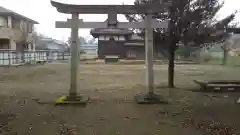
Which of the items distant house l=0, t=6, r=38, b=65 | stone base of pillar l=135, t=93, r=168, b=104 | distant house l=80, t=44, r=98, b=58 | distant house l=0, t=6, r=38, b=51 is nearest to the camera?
stone base of pillar l=135, t=93, r=168, b=104

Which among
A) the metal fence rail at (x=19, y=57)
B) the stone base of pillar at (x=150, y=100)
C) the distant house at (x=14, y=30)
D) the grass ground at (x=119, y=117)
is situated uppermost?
the distant house at (x=14, y=30)

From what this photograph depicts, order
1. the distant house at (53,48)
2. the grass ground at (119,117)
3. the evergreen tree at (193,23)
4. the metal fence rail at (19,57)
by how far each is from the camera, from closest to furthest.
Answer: the grass ground at (119,117) → the evergreen tree at (193,23) → the metal fence rail at (19,57) → the distant house at (53,48)

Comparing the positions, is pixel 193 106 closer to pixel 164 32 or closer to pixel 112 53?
pixel 164 32

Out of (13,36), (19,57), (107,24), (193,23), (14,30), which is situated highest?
(14,30)

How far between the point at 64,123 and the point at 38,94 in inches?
192

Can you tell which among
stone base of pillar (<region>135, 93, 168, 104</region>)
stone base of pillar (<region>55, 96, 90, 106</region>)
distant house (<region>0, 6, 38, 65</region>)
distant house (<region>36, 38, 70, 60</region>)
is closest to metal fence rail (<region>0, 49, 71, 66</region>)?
distant house (<region>0, 6, 38, 65</region>)

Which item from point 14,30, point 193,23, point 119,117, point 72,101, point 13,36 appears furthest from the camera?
Answer: point 14,30

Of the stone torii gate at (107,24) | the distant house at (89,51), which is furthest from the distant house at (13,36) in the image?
the stone torii gate at (107,24)

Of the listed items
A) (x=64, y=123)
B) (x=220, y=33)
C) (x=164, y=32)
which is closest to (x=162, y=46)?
(x=164, y=32)

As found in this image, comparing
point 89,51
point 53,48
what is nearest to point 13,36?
point 53,48

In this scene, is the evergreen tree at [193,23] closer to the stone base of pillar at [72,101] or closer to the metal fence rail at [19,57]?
the stone base of pillar at [72,101]

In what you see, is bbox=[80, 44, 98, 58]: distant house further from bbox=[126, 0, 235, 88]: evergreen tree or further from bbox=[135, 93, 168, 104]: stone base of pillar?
bbox=[135, 93, 168, 104]: stone base of pillar

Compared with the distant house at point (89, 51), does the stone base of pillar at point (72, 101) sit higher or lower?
lower

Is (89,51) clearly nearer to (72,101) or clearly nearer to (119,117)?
(72,101)
